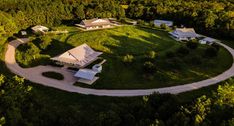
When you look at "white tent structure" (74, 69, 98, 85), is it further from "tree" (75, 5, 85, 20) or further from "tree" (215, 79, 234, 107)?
"tree" (75, 5, 85, 20)

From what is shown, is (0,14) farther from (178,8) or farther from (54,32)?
(178,8)

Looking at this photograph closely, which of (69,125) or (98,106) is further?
(98,106)

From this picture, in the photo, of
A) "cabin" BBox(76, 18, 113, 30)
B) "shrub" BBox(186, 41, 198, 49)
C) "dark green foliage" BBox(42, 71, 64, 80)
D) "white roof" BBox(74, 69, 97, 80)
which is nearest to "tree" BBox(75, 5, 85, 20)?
"cabin" BBox(76, 18, 113, 30)

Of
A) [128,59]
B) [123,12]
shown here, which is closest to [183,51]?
[128,59]

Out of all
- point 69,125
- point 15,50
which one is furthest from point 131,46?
point 69,125

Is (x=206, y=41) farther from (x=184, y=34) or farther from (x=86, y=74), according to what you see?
(x=86, y=74)

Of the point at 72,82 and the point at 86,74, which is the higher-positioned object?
the point at 86,74

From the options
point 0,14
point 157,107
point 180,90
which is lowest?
point 180,90
